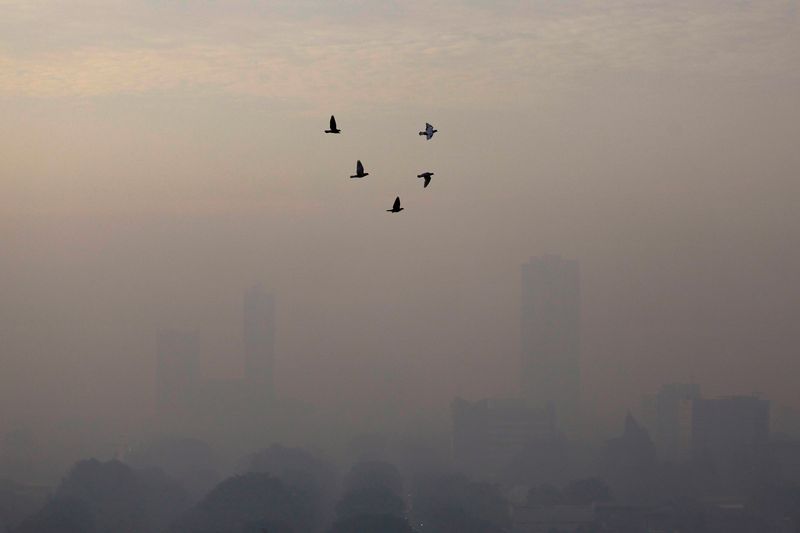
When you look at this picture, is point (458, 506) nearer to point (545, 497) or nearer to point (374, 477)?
point (545, 497)

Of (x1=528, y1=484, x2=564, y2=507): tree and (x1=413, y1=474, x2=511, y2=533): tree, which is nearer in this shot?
(x1=413, y1=474, x2=511, y2=533): tree

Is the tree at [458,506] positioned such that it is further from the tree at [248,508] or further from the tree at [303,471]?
the tree at [248,508]

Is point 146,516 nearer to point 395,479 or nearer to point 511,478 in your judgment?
point 395,479

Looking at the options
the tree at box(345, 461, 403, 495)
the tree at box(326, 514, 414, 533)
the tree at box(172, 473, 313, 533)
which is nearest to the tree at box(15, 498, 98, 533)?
the tree at box(172, 473, 313, 533)

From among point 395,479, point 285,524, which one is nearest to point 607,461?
point 395,479

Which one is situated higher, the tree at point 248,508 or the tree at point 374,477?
the tree at point 248,508

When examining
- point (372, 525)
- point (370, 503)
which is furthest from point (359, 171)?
point (370, 503)

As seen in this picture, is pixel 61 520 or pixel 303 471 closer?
pixel 61 520

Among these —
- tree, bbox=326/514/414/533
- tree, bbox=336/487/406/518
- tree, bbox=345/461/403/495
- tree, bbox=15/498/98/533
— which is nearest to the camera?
tree, bbox=326/514/414/533

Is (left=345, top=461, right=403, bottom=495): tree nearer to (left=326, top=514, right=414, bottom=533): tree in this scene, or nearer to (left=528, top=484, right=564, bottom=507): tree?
(left=528, top=484, right=564, bottom=507): tree

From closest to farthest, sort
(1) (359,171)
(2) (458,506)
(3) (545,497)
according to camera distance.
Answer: (1) (359,171)
(2) (458,506)
(3) (545,497)

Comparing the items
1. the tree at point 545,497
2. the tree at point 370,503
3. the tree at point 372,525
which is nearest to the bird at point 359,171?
the tree at point 372,525
